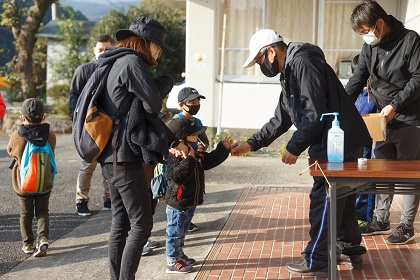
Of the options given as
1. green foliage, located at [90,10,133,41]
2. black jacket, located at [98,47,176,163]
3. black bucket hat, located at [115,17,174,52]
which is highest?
green foliage, located at [90,10,133,41]

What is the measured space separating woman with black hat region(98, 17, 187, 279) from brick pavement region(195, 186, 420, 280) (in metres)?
0.93

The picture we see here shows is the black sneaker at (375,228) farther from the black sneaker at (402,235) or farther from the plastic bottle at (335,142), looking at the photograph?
the plastic bottle at (335,142)

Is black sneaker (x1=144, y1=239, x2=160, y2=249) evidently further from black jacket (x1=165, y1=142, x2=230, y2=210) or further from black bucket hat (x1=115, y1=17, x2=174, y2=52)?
black bucket hat (x1=115, y1=17, x2=174, y2=52)

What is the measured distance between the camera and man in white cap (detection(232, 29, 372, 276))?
4.82 m

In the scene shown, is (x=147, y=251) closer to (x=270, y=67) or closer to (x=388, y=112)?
(x=270, y=67)

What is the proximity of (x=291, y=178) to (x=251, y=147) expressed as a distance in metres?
4.42

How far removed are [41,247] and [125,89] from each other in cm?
233

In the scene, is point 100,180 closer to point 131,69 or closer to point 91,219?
point 91,219

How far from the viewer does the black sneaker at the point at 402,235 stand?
20.2 ft

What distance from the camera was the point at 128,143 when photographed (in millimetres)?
4484

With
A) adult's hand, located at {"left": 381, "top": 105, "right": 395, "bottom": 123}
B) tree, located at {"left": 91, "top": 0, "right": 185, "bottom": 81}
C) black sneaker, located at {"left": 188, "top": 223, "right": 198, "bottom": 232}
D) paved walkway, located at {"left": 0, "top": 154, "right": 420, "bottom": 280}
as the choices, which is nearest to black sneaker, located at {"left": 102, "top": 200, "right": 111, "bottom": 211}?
paved walkway, located at {"left": 0, "top": 154, "right": 420, "bottom": 280}

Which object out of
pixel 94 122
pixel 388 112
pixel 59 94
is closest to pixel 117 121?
pixel 94 122

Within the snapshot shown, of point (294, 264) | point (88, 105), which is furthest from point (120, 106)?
point (294, 264)

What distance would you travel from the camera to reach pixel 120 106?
176 inches
